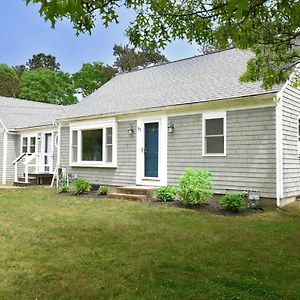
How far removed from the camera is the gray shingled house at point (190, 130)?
10289mm

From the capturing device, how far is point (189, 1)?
5.57 metres

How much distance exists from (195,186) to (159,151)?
294cm

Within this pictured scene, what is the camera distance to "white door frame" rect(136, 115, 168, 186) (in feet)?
A: 41.4

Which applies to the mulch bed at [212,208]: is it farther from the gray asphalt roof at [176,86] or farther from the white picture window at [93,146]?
the white picture window at [93,146]

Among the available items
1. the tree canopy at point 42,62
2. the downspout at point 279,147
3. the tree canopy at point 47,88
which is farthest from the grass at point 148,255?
the tree canopy at point 42,62

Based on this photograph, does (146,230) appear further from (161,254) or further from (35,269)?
(35,269)

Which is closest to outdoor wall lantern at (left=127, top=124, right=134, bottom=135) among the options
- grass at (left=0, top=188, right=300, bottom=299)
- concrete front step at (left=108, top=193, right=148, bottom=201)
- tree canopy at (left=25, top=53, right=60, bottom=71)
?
concrete front step at (left=108, top=193, right=148, bottom=201)

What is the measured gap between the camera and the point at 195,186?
33.2 feet

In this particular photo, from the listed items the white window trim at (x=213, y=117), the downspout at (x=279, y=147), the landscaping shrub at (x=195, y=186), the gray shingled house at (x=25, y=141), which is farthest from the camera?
the gray shingled house at (x=25, y=141)

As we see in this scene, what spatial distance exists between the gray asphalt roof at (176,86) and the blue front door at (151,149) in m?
0.74

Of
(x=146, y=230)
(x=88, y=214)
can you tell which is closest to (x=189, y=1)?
(x=146, y=230)

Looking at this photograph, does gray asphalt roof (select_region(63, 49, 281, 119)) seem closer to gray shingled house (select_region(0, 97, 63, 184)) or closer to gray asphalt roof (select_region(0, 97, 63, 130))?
gray shingled house (select_region(0, 97, 63, 184))

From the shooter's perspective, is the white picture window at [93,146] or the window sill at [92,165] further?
the white picture window at [93,146]

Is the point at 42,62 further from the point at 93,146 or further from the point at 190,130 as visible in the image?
the point at 190,130
